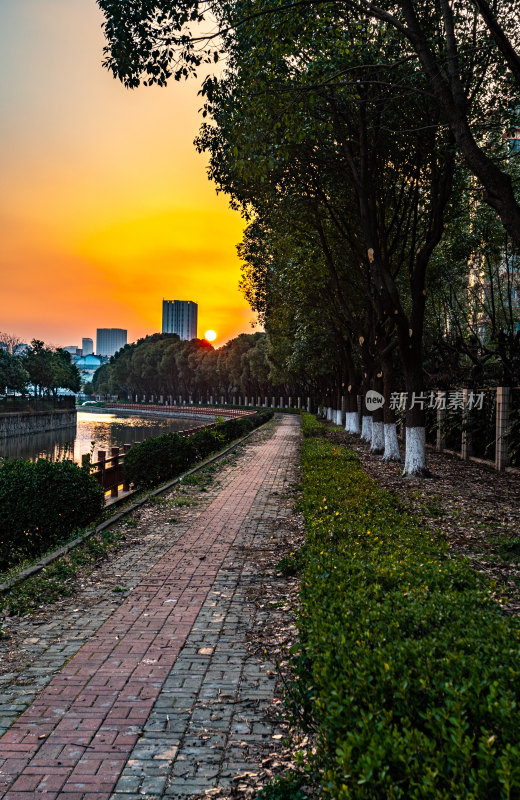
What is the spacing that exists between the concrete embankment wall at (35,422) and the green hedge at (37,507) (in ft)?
149

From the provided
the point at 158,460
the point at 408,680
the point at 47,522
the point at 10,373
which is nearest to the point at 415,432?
the point at 158,460

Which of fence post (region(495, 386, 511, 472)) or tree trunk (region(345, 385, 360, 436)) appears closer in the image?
fence post (region(495, 386, 511, 472))

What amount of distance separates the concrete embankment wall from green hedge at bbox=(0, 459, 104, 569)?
45.4 metres

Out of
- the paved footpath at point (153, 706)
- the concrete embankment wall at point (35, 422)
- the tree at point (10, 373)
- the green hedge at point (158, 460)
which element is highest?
the tree at point (10, 373)

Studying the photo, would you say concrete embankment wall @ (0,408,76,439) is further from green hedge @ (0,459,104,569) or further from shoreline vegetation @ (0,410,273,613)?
green hedge @ (0,459,104,569)

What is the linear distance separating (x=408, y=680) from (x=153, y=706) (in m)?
2.12

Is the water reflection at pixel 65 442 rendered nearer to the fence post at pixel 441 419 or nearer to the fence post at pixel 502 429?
the fence post at pixel 441 419

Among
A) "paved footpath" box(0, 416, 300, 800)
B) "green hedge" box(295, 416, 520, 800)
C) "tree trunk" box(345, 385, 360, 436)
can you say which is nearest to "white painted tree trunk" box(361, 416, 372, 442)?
"tree trunk" box(345, 385, 360, 436)

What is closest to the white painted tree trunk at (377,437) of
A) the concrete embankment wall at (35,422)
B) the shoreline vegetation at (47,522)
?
the shoreline vegetation at (47,522)

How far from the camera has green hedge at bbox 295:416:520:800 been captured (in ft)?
7.50

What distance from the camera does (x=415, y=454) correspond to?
14.7 meters

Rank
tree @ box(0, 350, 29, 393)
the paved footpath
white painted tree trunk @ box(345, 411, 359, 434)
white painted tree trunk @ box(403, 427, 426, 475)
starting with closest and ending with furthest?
the paved footpath < white painted tree trunk @ box(403, 427, 426, 475) < white painted tree trunk @ box(345, 411, 359, 434) < tree @ box(0, 350, 29, 393)

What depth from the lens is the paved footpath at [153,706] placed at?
11.2 ft

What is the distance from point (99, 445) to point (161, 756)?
42.6 meters
